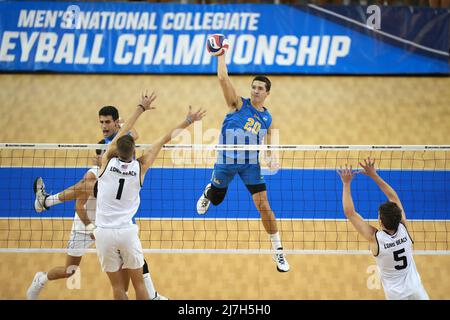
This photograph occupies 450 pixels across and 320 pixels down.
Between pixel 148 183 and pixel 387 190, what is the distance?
19.2 ft

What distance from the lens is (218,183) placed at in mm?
9406

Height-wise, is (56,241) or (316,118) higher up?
(316,118)

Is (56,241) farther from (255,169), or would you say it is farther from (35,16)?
(35,16)

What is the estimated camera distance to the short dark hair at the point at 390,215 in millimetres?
6898

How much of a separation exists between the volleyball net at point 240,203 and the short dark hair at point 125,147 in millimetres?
3473

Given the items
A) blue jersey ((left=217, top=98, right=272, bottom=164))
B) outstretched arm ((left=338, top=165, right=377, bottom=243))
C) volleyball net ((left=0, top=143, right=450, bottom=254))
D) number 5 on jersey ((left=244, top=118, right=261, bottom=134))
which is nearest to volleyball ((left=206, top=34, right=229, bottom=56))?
blue jersey ((left=217, top=98, right=272, bottom=164))

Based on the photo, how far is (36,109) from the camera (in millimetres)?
14047

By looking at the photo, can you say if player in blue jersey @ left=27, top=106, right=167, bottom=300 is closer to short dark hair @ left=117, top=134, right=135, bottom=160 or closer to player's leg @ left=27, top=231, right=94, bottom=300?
player's leg @ left=27, top=231, right=94, bottom=300

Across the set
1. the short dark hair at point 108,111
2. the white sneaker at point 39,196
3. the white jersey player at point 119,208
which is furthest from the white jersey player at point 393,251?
the white sneaker at point 39,196

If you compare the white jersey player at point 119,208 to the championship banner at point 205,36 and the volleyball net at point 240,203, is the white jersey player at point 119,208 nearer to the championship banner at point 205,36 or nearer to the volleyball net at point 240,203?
the volleyball net at point 240,203

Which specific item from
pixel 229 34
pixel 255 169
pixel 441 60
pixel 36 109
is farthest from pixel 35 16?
pixel 441 60

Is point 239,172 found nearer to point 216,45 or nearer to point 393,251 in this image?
point 216,45

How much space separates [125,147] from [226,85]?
7.86 ft
